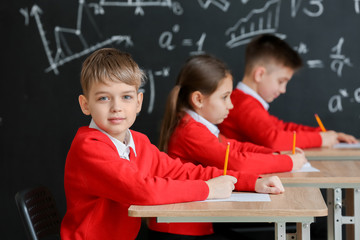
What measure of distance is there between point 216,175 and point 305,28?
1.90 meters

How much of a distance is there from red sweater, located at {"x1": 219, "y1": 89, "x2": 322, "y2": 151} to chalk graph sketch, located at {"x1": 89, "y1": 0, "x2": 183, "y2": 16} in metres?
0.83

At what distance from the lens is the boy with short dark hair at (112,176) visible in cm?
173

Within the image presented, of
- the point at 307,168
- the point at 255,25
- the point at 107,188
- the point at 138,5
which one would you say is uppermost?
the point at 138,5

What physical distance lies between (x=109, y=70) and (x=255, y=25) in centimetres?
199

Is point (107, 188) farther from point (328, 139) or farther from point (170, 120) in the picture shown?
point (328, 139)

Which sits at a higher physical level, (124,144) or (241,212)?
(124,144)

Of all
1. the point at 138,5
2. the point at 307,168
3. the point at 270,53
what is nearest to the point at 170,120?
the point at 307,168

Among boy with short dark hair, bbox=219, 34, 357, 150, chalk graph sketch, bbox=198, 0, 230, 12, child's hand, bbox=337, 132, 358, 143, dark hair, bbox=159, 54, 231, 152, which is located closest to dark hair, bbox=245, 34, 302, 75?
boy with short dark hair, bbox=219, 34, 357, 150

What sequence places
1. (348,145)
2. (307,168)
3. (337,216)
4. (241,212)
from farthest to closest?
(348,145)
(307,168)
(337,216)
(241,212)

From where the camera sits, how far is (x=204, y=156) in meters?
2.37

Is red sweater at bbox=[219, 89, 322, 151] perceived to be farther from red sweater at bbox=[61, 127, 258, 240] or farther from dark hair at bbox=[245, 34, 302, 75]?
red sweater at bbox=[61, 127, 258, 240]

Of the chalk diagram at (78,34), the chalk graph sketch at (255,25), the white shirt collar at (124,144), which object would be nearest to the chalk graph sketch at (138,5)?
the chalk diagram at (78,34)

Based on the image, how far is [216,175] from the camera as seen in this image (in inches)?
80.8

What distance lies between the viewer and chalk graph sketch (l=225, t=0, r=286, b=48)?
3627 millimetres
